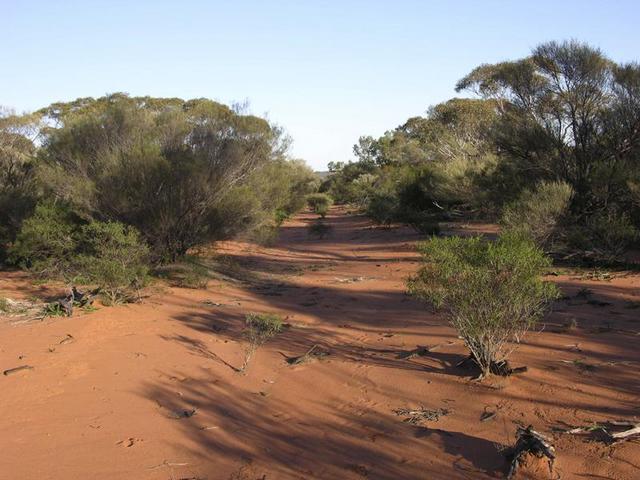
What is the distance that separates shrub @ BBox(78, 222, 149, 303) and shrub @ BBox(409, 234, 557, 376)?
619cm

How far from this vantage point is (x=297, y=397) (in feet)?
20.7

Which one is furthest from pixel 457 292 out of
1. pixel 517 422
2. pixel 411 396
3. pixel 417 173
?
pixel 417 173

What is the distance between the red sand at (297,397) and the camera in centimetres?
458

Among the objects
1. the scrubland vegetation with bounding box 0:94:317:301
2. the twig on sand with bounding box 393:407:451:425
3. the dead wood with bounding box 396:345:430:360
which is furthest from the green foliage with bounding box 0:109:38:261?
the twig on sand with bounding box 393:407:451:425

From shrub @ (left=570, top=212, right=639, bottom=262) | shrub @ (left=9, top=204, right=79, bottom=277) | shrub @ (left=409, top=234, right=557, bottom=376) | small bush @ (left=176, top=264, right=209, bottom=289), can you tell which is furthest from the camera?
shrub @ (left=570, top=212, right=639, bottom=262)

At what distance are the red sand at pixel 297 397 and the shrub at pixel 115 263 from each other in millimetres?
560

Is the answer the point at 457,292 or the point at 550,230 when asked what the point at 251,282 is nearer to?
the point at 550,230

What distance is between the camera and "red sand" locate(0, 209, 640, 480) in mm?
4578

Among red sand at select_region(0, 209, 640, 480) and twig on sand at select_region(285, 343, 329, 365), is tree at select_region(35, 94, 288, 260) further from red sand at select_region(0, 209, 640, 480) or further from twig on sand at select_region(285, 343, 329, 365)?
twig on sand at select_region(285, 343, 329, 365)

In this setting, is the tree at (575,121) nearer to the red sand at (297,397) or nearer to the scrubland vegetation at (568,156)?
the scrubland vegetation at (568,156)

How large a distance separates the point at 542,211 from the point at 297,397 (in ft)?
33.3

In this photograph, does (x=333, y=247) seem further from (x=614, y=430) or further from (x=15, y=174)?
(x=614, y=430)

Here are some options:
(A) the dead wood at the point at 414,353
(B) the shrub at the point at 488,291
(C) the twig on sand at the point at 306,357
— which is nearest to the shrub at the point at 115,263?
(C) the twig on sand at the point at 306,357

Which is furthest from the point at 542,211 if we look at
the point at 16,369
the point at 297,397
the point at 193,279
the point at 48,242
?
the point at 16,369
